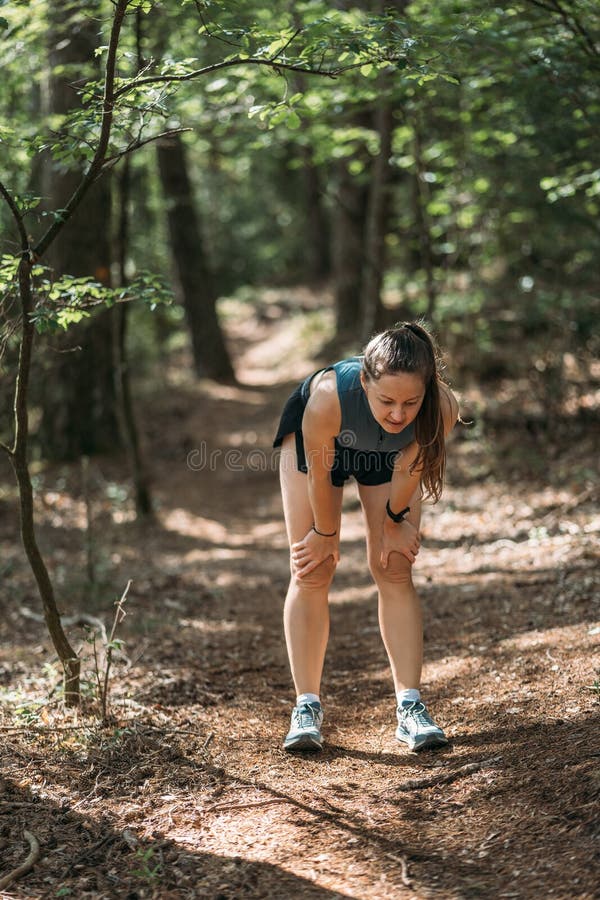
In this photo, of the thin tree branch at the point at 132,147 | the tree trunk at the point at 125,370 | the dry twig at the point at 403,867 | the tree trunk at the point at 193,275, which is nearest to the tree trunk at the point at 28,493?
the thin tree branch at the point at 132,147

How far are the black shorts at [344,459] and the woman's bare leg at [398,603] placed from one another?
59mm

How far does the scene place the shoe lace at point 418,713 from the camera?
3.61 metres

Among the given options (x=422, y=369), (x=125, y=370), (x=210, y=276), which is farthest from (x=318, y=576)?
(x=210, y=276)

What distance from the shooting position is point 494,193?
30.6ft

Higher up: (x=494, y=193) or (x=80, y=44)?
(x=80, y=44)

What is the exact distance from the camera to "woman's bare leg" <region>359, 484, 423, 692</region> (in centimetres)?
374

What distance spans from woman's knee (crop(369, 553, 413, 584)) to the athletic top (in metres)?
0.49

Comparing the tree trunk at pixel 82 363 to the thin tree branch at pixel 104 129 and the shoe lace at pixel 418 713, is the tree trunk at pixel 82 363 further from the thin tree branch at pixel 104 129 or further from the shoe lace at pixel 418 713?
the shoe lace at pixel 418 713

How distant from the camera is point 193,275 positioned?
1464cm

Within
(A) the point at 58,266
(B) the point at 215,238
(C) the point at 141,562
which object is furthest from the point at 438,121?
(B) the point at 215,238

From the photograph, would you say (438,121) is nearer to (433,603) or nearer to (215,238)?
(433,603)

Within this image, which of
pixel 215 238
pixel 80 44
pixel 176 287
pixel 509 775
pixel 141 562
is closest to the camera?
pixel 509 775

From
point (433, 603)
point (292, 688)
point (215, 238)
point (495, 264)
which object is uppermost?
point (292, 688)

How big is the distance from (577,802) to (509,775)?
1.17 ft
